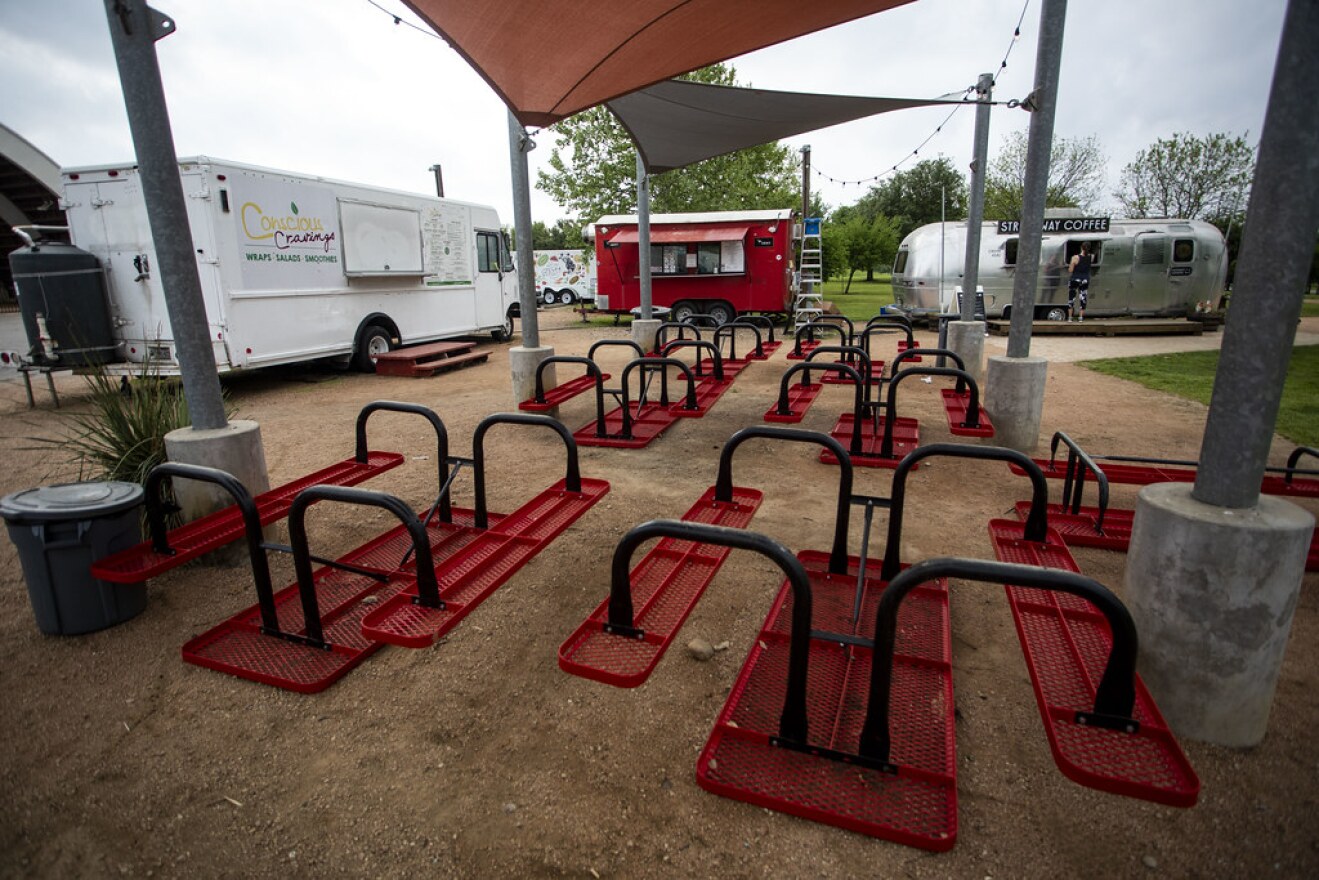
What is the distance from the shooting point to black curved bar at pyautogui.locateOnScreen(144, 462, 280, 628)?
9.73 ft

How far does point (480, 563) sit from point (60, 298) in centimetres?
919

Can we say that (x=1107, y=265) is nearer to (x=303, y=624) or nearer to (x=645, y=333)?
(x=645, y=333)

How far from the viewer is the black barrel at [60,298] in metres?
8.41

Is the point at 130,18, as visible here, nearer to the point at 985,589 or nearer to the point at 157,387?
the point at 157,387

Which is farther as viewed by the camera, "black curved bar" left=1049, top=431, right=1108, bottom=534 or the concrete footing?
the concrete footing

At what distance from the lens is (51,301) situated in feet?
28.1

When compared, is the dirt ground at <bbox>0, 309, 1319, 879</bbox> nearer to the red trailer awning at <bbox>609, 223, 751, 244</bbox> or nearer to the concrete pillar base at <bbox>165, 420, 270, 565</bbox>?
the concrete pillar base at <bbox>165, 420, 270, 565</bbox>

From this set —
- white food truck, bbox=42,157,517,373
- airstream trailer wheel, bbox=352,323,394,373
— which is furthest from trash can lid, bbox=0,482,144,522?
airstream trailer wheel, bbox=352,323,394,373

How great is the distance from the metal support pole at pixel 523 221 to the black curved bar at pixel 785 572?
5.41 metres

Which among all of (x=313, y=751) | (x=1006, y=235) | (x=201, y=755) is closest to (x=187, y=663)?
(x=201, y=755)

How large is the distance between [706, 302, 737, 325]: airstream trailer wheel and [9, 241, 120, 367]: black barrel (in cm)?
1296

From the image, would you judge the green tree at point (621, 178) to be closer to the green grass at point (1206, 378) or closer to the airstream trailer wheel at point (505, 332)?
the airstream trailer wheel at point (505, 332)

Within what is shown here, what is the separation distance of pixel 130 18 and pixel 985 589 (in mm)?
5553

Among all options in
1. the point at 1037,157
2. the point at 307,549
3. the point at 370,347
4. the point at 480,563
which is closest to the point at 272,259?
the point at 370,347
